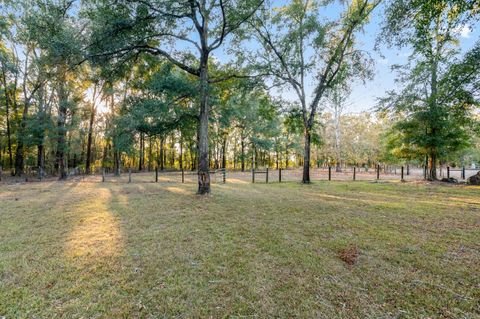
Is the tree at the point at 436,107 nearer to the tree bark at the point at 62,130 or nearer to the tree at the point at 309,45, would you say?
the tree at the point at 309,45

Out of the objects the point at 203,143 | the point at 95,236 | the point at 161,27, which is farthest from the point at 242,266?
the point at 161,27

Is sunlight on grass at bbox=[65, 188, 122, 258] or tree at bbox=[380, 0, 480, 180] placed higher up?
tree at bbox=[380, 0, 480, 180]

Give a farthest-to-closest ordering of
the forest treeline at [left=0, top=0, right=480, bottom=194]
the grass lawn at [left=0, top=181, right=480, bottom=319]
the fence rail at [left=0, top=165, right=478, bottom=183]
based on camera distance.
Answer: the fence rail at [left=0, top=165, right=478, bottom=183] < the forest treeline at [left=0, top=0, right=480, bottom=194] < the grass lawn at [left=0, top=181, right=480, bottom=319]

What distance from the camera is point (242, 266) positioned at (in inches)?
108

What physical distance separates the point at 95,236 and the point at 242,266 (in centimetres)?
286

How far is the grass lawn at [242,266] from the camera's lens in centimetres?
200

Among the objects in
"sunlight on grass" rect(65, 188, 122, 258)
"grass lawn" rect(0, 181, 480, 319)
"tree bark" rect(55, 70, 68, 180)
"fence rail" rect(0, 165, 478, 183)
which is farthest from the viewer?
"tree bark" rect(55, 70, 68, 180)

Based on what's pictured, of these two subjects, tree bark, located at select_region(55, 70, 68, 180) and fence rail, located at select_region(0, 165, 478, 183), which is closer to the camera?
fence rail, located at select_region(0, 165, 478, 183)

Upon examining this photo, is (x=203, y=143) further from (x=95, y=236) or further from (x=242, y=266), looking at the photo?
(x=242, y=266)

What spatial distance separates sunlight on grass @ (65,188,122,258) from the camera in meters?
3.17

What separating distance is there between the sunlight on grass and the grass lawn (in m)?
0.02

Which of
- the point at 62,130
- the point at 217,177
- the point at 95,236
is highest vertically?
the point at 62,130

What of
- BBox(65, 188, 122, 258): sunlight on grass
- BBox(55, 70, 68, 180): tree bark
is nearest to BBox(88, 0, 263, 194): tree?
BBox(65, 188, 122, 258): sunlight on grass

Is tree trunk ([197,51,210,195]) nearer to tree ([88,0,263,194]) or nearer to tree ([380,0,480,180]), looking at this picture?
tree ([88,0,263,194])
